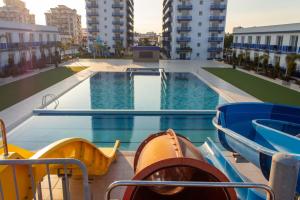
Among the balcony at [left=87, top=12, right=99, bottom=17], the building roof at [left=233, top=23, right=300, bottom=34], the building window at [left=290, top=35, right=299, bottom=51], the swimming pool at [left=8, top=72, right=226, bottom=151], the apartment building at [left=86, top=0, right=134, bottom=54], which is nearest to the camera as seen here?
the swimming pool at [left=8, top=72, right=226, bottom=151]

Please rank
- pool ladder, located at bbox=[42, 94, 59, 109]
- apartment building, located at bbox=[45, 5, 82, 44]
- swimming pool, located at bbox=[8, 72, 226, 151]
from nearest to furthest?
swimming pool, located at bbox=[8, 72, 226, 151], pool ladder, located at bbox=[42, 94, 59, 109], apartment building, located at bbox=[45, 5, 82, 44]

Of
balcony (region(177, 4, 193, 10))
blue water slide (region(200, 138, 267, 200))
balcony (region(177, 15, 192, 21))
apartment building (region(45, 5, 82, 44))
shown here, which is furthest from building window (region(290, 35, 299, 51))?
apartment building (region(45, 5, 82, 44))

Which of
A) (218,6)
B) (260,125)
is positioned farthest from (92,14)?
(260,125)

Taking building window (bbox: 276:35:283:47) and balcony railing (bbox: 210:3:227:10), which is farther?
balcony railing (bbox: 210:3:227:10)

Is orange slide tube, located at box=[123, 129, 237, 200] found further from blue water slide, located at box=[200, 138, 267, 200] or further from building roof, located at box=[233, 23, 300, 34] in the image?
building roof, located at box=[233, 23, 300, 34]

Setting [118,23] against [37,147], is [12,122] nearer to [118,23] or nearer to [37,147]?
[37,147]

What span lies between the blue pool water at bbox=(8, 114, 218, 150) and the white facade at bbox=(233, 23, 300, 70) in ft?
81.5

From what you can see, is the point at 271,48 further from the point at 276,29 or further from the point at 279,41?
the point at 276,29

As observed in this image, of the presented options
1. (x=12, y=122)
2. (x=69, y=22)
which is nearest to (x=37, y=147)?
(x=12, y=122)

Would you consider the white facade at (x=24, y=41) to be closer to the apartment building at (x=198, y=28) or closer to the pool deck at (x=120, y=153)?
the pool deck at (x=120, y=153)

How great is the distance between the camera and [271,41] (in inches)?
1576

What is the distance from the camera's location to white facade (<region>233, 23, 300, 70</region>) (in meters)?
34.0

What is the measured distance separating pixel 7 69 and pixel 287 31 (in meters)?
37.3

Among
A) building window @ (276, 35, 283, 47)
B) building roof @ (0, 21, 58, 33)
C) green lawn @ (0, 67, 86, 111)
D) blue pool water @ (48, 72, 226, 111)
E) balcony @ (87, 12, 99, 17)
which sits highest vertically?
balcony @ (87, 12, 99, 17)
